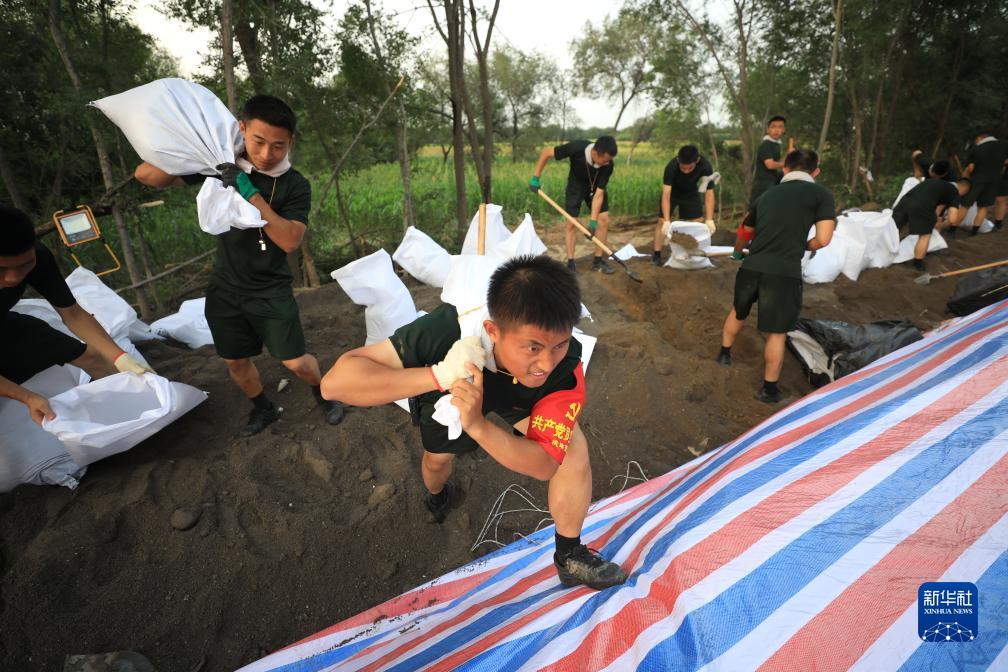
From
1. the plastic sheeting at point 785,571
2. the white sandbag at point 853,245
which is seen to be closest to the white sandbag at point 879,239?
the white sandbag at point 853,245

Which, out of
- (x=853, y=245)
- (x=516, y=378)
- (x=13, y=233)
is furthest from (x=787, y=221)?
(x=13, y=233)

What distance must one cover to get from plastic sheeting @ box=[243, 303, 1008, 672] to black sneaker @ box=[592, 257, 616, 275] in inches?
133

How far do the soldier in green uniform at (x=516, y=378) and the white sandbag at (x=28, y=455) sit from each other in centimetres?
168

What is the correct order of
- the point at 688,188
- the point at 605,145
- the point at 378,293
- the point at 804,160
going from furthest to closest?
1. the point at 688,188
2. the point at 605,145
3. the point at 378,293
4. the point at 804,160

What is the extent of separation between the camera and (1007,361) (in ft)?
5.07

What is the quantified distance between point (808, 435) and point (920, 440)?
0.95ft

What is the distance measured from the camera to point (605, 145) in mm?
4516

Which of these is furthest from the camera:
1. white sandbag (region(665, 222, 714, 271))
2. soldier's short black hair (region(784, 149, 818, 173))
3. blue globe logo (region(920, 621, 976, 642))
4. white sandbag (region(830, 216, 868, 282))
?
white sandbag (region(830, 216, 868, 282))

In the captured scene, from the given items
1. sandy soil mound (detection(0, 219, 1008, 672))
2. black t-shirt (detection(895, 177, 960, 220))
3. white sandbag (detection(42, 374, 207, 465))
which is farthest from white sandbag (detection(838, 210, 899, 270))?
white sandbag (detection(42, 374, 207, 465))

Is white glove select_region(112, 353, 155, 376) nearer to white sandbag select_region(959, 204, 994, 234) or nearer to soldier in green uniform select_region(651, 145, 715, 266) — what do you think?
soldier in green uniform select_region(651, 145, 715, 266)

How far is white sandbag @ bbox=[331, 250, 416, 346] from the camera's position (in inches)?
120

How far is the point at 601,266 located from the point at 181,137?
3991mm

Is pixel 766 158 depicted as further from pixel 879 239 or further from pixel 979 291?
pixel 979 291

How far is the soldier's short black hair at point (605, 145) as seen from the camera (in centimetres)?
450
